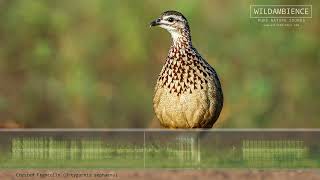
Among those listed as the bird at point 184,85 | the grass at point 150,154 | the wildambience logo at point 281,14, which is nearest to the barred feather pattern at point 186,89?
the bird at point 184,85

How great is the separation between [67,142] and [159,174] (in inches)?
62.3

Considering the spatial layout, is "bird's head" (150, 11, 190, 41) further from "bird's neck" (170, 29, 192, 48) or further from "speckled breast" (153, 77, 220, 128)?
"speckled breast" (153, 77, 220, 128)

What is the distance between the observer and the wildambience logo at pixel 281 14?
15.4 m

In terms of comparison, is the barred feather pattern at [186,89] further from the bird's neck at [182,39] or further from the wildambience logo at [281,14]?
the wildambience logo at [281,14]

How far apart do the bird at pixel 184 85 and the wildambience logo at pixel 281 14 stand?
1.68 m

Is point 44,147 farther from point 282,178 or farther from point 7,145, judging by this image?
point 282,178

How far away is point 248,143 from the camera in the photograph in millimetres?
14578

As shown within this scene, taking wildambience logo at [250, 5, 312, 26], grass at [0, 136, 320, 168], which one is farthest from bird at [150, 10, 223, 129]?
wildambience logo at [250, 5, 312, 26]

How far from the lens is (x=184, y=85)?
13805 mm

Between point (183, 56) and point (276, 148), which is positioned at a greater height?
point (183, 56)

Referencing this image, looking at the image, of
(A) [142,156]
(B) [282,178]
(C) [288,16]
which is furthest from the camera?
(C) [288,16]

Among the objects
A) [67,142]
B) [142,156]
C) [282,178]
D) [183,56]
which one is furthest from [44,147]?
[282,178]

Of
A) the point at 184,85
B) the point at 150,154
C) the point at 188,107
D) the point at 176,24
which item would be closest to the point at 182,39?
the point at 176,24

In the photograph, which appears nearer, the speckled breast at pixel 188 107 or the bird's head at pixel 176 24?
the speckled breast at pixel 188 107
